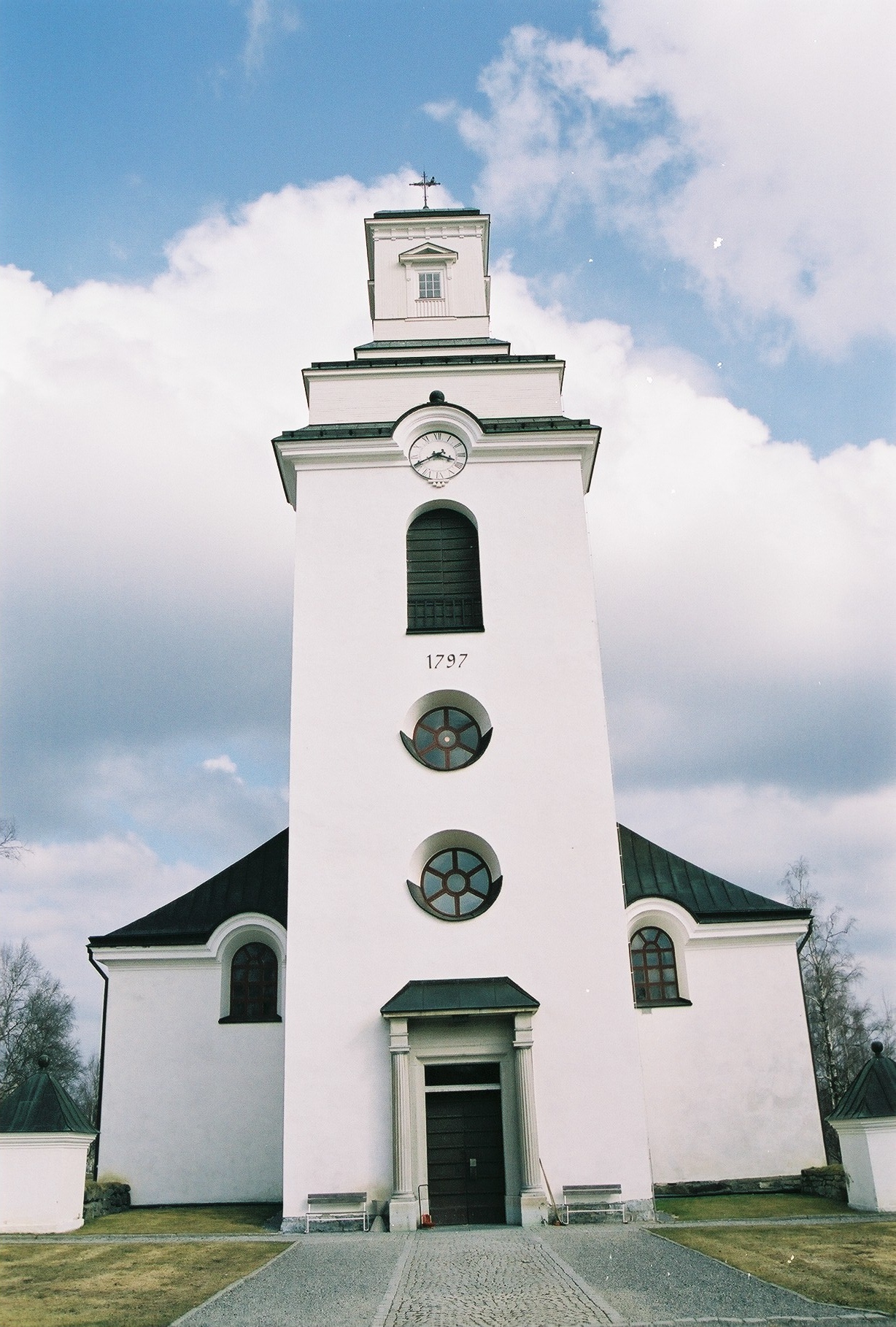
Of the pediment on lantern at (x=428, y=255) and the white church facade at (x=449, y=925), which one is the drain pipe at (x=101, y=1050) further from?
the pediment on lantern at (x=428, y=255)

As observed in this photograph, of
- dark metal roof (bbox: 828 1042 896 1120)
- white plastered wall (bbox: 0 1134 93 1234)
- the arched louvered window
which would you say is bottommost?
white plastered wall (bbox: 0 1134 93 1234)

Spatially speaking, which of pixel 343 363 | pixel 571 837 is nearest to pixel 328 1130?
pixel 571 837

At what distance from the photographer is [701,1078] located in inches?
833

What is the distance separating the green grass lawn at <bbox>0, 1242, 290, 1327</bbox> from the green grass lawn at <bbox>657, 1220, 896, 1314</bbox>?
5780 millimetres

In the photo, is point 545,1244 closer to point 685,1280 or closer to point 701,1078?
point 685,1280

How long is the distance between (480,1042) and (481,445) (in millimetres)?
11371

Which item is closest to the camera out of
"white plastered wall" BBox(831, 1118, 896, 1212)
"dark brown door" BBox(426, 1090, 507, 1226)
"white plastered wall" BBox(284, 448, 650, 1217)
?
"white plastered wall" BBox(831, 1118, 896, 1212)

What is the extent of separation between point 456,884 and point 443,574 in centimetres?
612

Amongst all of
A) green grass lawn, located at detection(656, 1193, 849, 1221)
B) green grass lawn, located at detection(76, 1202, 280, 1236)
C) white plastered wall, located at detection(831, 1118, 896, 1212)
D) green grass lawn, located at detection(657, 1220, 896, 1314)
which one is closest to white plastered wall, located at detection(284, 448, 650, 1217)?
green grass lawn, located at detection(76, 1202, 280, 1236)

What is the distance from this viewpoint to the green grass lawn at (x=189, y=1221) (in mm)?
16703

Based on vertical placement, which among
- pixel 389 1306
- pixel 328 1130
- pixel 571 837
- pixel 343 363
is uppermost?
pixel 343 363

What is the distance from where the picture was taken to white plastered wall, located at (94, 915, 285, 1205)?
68.0 feet

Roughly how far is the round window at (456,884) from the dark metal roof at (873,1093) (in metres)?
6.69

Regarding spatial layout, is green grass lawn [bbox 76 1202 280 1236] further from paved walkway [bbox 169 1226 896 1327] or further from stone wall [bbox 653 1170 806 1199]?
stone wall [bbox 653 1170 806 1199]
